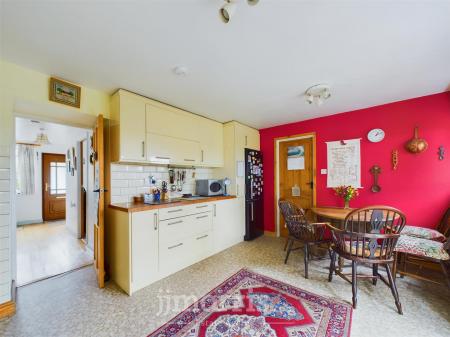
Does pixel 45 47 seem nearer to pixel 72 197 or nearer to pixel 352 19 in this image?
pixel 352 19

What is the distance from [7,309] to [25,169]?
4.91 meters

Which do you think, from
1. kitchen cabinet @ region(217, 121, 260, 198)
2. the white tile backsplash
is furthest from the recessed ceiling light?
kitchen cabinet @ region(217, 121, 260, 198)

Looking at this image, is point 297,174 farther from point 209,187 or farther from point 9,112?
point 9,112

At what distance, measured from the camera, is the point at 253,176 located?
3711 mm

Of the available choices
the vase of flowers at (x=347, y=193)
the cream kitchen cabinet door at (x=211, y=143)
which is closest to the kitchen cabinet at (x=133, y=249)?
the cream kitchen cabinet door at (x=211, y=143)

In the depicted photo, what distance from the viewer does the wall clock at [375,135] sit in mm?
2764

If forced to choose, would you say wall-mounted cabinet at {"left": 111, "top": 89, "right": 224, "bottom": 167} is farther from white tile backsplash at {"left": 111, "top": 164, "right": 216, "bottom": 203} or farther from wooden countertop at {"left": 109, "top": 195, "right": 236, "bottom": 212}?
wooden countertop at {"left": 109, "top": 195, "right": 236, "bottom": 212}

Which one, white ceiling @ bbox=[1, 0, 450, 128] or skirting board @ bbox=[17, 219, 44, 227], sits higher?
white ceiling @ bbox=[1, 0, 450, 128]

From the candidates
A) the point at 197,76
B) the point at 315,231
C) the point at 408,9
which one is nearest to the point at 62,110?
the point at 197,76

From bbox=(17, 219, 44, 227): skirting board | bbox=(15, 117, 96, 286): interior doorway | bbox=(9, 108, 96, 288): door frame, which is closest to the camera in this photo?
bbox=(9, 108, 96, 288): door frame

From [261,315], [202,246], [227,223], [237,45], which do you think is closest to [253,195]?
[227,223]

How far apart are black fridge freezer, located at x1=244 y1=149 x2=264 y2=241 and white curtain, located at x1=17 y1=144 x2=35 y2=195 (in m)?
5.84

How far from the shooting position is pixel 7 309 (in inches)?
64.7

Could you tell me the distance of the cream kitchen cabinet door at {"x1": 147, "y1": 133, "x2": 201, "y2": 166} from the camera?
8.09ft
